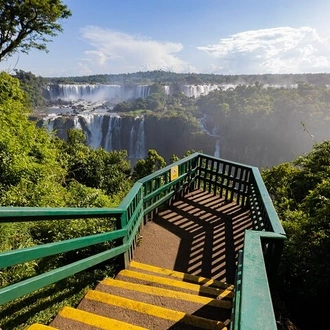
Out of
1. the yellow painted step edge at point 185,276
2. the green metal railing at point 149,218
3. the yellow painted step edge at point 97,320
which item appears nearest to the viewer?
the green metal railing at point 149,218

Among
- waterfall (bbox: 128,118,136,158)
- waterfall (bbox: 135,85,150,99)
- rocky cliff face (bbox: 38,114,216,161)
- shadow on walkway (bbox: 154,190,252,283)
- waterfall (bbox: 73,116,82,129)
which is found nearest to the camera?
shadow on walkway (bbox: 154,190,252,283)

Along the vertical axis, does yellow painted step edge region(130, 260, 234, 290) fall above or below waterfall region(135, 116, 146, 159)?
above

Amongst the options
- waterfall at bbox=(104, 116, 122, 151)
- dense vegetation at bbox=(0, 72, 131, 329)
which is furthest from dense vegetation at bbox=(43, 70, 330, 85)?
dense vegetation at bbox=(0, 72, 131, 329)

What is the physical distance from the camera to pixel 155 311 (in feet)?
7.23

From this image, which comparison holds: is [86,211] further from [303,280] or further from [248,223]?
[248,223]

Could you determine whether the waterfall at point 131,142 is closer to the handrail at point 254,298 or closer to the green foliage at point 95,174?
the green foliage at point 95,174

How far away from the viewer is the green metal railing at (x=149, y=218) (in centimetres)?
133

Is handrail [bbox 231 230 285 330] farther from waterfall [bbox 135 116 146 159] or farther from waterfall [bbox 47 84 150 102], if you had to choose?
waterfall [bbox 47 84 150 102]

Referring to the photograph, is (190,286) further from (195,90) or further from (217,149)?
(195,90)

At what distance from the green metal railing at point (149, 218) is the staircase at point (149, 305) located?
0.33m

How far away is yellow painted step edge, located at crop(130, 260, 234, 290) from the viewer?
304cm

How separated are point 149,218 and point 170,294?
2.10 metres

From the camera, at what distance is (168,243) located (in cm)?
409

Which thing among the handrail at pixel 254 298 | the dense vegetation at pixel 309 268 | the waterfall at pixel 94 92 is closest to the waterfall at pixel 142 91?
the waterfall at pixel 94 92
